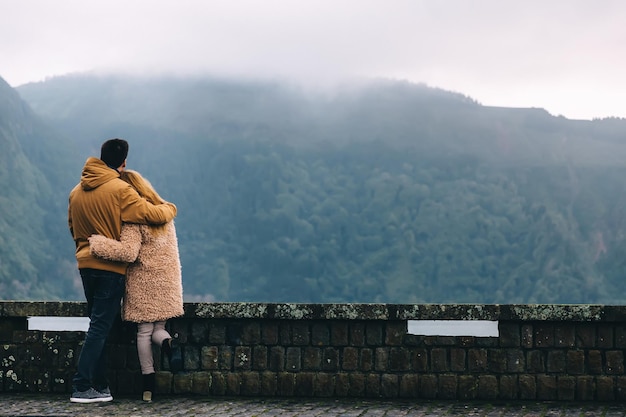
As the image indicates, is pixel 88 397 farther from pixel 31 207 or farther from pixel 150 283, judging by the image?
A: pixel 31 207

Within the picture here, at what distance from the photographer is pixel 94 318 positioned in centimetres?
680

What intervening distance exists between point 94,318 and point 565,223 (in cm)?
15286

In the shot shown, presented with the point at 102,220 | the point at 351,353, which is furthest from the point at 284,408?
the point at 102,220

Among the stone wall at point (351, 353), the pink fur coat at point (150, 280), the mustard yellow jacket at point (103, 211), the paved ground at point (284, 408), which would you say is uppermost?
the mustard yellow jacket at point (103, 211)

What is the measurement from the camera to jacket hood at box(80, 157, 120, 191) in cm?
670

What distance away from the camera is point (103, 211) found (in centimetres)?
669

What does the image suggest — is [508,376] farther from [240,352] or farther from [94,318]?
[94,318]

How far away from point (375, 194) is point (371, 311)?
145510 mm

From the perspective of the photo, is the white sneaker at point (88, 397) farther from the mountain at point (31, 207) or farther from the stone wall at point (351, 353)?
the mountain at point (31, 207)

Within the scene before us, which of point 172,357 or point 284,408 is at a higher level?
point 172,357

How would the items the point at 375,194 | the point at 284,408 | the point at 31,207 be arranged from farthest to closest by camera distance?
the point at 375,194 → the point at 31,207 → the point at 284,408

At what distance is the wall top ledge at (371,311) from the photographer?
6.94m

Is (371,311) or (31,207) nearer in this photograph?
(371,311)

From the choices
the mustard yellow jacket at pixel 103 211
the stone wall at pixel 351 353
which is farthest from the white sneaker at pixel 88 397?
the mustard yellow jacket at pixel 103 211
